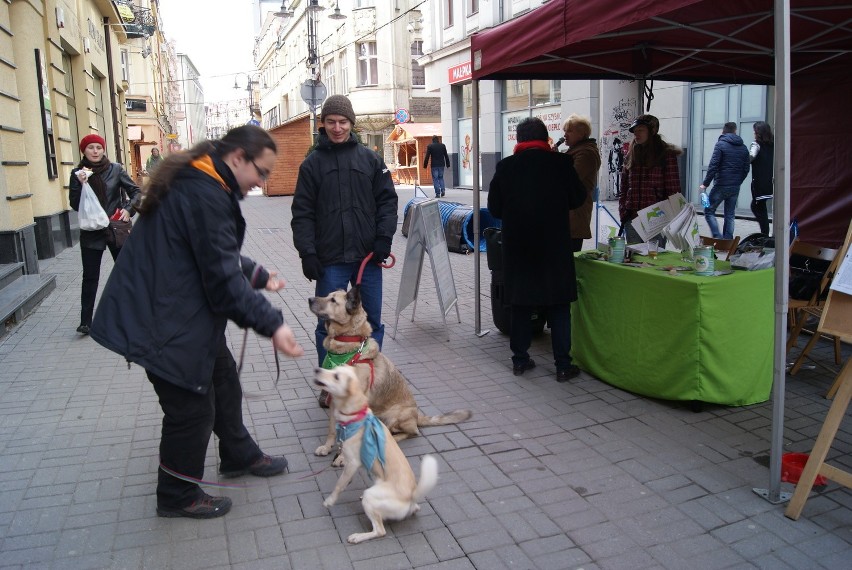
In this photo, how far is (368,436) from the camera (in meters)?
3.26

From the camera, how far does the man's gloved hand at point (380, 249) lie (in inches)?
191

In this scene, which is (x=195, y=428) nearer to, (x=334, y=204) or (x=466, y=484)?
(x=466, y=484)

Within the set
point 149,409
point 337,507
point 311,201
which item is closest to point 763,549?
point 337,507

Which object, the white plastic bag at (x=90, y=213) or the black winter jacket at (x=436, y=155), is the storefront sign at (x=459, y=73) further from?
the white plastic bag at (x=90, y=213)

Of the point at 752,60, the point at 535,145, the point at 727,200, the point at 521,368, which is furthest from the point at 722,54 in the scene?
the point at 727,200

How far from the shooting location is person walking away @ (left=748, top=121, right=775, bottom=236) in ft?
35.3

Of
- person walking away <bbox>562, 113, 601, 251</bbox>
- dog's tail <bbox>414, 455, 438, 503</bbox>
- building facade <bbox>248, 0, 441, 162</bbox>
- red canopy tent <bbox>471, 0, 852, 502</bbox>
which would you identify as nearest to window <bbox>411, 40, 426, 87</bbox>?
building facade <bbox>248, 0, 441, 162</bbox>

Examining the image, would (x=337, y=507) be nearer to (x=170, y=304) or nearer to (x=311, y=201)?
(x=170, y=304)

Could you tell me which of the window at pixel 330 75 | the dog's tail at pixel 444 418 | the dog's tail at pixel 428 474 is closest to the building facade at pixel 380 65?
the window at pixel 330 75

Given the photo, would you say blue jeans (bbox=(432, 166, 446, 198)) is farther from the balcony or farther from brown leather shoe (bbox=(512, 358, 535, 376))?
brown leather shoe (bbox=(512, 358, 535, 376))

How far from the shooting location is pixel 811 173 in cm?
727

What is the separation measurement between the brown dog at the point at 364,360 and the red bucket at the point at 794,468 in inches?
82.1

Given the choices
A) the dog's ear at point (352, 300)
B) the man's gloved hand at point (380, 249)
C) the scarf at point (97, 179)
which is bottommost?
the dog's ear at point (352, 300)

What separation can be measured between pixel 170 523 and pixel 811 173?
22.9 feet
